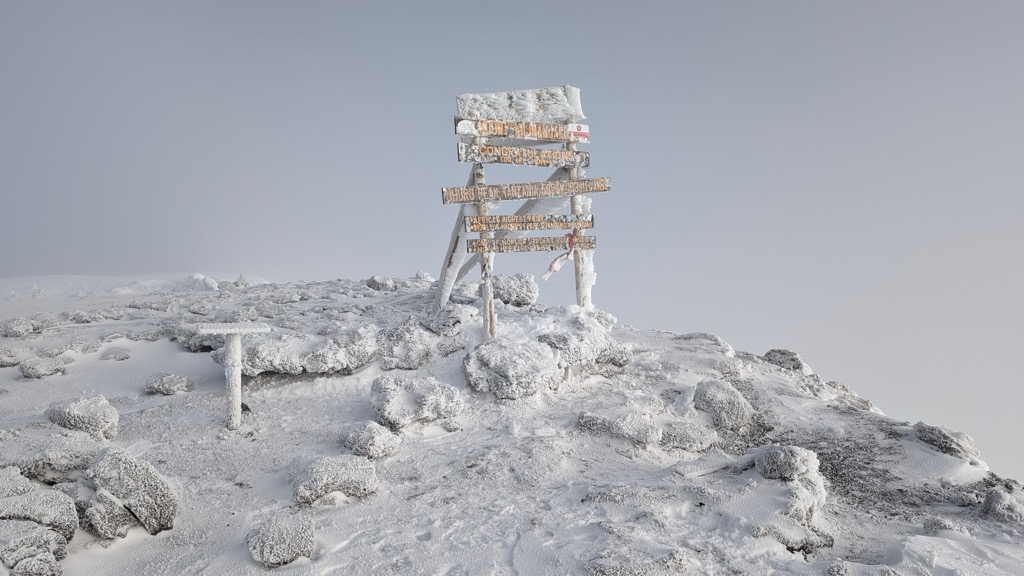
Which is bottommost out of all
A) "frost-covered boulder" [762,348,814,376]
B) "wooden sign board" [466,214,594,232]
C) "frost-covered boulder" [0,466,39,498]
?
"frost-covered boulder" [762,348,814,376]

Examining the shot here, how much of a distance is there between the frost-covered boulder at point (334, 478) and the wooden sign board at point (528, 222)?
4.14m

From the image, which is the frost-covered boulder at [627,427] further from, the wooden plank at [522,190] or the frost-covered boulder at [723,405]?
the wooden plank at [522,190]

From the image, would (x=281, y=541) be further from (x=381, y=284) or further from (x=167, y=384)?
(x=381, y=284)

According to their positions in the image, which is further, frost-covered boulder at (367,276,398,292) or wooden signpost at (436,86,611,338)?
frost-covered boulder at (367,276,398,292)

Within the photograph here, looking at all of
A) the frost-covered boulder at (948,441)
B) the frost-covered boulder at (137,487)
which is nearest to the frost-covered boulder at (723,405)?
the frost-covered boulder at (948,441)

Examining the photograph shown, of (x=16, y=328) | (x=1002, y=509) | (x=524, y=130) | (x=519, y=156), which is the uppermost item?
(x=524, y=130)

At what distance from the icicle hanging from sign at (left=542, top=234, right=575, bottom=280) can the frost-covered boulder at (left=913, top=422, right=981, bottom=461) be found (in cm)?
493

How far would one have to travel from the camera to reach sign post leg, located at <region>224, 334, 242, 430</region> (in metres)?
6.49

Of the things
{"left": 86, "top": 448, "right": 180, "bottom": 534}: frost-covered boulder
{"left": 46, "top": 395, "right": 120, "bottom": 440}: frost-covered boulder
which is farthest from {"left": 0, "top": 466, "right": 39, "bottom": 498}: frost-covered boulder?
{"left": 46, "top": 395, "right": 120, "bottom": 440}: frost-covered boulder

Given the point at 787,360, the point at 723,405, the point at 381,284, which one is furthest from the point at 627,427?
the point at 381,284

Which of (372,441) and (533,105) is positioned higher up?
(533,105)

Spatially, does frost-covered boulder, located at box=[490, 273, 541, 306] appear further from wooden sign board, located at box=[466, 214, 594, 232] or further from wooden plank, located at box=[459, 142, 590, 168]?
wooden plank, located at box=[459, 142, 590, 168]

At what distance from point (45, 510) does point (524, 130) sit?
6.94 metres

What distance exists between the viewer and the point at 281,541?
158 inches
